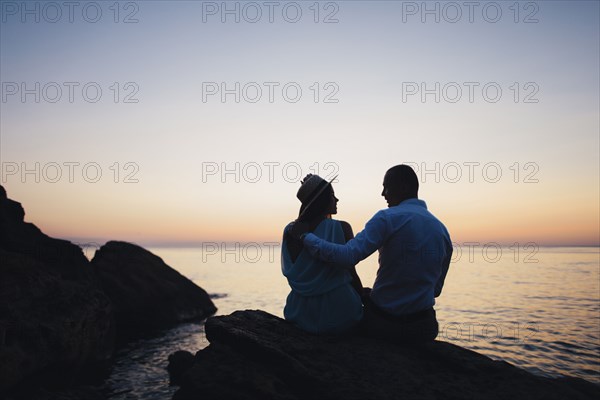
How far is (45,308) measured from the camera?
31.7 ft

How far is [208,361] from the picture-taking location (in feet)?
12.3

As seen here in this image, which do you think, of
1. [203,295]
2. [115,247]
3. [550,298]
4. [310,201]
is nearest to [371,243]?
[310,201]

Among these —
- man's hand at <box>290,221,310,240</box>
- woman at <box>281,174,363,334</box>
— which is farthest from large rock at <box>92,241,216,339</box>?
man's hand at <box>290,221,310,240</box>

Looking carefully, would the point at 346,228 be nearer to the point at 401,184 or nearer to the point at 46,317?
the point at 401,184

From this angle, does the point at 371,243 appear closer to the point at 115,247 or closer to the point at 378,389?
the point at 378,389

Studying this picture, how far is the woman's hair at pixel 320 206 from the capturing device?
4395 millimetres

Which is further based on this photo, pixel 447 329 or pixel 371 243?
pixel 447 329

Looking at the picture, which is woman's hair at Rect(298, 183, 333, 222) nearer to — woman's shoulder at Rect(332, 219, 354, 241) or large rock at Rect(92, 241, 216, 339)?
woman's shoulder at Rect(332, 219, 354, 241)

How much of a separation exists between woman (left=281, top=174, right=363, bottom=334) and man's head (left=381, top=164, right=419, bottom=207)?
25.0 inches

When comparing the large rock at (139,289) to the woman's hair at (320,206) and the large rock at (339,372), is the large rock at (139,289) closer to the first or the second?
the large rock at (339,372)

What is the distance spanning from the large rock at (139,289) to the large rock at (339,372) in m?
16.7

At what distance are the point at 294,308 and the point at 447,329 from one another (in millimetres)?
17879

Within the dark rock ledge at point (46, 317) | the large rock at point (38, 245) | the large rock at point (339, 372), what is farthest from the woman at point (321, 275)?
the large rock at point (38, 245)

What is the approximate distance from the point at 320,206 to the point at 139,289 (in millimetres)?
18625
